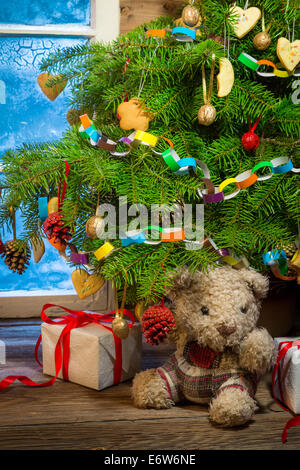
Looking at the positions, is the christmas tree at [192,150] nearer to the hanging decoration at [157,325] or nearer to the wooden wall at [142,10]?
the hanging decoration at [157,325]

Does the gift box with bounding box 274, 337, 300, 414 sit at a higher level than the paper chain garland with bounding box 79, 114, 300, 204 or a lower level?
lower

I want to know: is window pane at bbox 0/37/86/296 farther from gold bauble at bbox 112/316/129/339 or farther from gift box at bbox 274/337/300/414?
gift box at bbox 274/337/300/414

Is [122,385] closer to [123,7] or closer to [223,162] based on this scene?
[223,162]

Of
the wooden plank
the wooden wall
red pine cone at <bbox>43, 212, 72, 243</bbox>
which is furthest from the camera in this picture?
the wooden wall

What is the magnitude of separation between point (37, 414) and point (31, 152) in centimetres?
54

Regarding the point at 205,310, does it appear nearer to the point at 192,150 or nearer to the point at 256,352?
the point at 256,352

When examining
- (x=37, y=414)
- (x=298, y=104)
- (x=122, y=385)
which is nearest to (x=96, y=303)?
(x=122, y=385)

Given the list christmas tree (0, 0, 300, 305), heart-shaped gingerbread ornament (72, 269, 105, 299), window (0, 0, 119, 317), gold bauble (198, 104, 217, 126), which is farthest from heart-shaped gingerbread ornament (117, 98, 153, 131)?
window (0, 0, 119, 317)

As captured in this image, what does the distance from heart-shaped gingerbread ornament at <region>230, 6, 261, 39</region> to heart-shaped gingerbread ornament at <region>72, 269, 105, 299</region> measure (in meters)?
0.59

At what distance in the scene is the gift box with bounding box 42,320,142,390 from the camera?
3.06 feet

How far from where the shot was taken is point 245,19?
889 millimetres

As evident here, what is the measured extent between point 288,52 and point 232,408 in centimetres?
70

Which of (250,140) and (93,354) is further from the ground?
(250,140)
